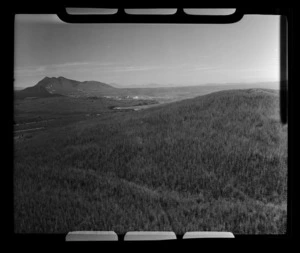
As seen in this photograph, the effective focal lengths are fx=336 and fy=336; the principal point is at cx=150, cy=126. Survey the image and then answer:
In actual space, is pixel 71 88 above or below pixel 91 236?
above

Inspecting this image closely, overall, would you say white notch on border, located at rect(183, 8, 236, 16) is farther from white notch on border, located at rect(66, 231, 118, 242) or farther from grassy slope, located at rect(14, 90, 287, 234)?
grassy slope, located at rect(14, 90, 287, 234)

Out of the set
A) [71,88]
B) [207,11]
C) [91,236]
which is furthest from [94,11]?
[71,88]

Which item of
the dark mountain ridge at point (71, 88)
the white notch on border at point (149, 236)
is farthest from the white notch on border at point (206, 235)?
the dark mountain ridge at point (71, 88)

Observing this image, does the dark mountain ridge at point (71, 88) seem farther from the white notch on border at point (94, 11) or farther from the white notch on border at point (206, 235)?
the white notch on border at point (206, 235)

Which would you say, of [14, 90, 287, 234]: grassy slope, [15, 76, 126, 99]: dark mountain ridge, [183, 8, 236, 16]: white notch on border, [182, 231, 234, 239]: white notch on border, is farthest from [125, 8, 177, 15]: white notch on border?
[15, 76, 126, 99]: dark mountain ridge

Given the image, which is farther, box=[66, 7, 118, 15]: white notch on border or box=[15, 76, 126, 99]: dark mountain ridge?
box=[15, 76, 126, 99]: dark mountain ridge

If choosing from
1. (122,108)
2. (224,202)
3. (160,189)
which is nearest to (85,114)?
(122,108)

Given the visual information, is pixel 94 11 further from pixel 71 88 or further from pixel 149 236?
pixel 71 88

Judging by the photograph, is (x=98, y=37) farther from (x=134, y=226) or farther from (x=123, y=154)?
(x=134, y=226)
